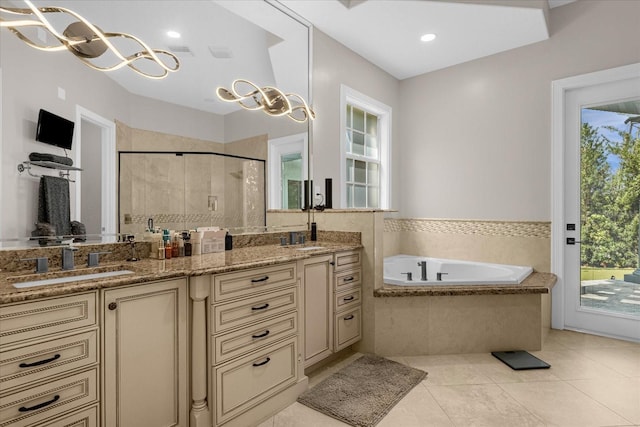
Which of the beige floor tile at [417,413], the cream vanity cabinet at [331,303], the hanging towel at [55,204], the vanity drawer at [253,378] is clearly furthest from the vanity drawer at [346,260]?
the hanging towel at [55,204]

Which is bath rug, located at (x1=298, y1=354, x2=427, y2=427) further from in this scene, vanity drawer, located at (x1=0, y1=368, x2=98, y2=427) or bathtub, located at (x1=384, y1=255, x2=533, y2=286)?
vanity drawer, located at (x1=0, y1=368, x2=98, y2=427)

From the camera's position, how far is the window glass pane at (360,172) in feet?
12.6

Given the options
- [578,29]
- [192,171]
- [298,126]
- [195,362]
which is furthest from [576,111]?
[195,362]

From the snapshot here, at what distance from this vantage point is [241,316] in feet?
5.83

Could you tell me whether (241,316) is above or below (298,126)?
below

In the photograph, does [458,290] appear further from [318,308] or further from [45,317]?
[45,317]

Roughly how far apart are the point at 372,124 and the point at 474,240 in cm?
174

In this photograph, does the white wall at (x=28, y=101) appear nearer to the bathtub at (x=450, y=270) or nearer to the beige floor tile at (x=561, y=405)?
the bathtub at (x=450, y=270)

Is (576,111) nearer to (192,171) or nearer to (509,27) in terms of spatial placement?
(509,27)

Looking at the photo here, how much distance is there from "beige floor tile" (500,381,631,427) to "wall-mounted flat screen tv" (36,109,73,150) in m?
2.86

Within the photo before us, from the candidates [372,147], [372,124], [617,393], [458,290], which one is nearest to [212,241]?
[458,290]

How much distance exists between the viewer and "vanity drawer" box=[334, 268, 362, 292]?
2.55 m

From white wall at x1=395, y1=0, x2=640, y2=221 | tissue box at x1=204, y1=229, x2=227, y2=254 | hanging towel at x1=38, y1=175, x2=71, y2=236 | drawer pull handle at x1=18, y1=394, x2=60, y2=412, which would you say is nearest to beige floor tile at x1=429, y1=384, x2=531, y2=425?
tissue box at x1=204, y1=229, x2=227, y2=254

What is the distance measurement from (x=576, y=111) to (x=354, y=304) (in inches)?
108
